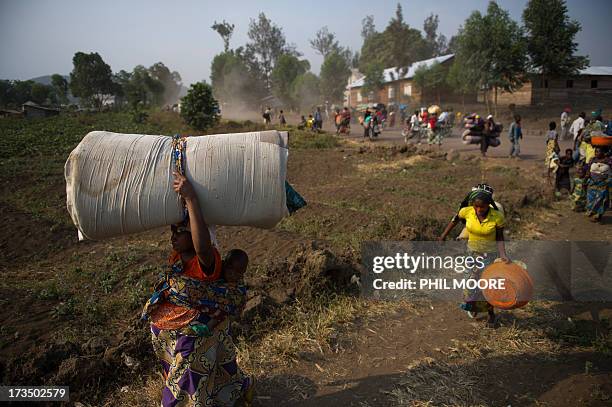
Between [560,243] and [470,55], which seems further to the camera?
[470,55]

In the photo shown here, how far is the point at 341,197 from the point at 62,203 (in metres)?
6.50

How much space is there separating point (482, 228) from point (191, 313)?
2.88 metres

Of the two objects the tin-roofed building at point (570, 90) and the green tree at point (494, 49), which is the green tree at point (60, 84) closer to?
the green tree at point (494, 49)

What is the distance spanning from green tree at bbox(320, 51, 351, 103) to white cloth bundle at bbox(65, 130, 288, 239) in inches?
2037

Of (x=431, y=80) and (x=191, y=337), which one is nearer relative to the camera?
Result: (x=191, y=337)

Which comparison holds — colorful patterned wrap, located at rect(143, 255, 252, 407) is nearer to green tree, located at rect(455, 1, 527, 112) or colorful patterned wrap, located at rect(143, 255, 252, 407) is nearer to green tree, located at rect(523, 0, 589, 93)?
green tree, located at rect(455, 1, 527, 112)

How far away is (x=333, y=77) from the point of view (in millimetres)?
51500

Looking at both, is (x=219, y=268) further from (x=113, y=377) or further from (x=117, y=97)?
(x=117, y=97)

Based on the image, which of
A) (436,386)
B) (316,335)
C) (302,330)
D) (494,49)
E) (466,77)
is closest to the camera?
(436,386)

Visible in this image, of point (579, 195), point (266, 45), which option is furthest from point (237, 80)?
point (579, 195)

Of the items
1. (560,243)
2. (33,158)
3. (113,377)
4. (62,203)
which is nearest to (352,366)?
(113,377)

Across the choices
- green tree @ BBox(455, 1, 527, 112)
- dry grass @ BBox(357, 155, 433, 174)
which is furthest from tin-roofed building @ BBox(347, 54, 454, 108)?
dry grass @ BBox(357, 155, 433, 174)

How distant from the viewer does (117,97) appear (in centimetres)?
5084

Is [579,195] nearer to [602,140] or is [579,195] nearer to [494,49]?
[602,140]
